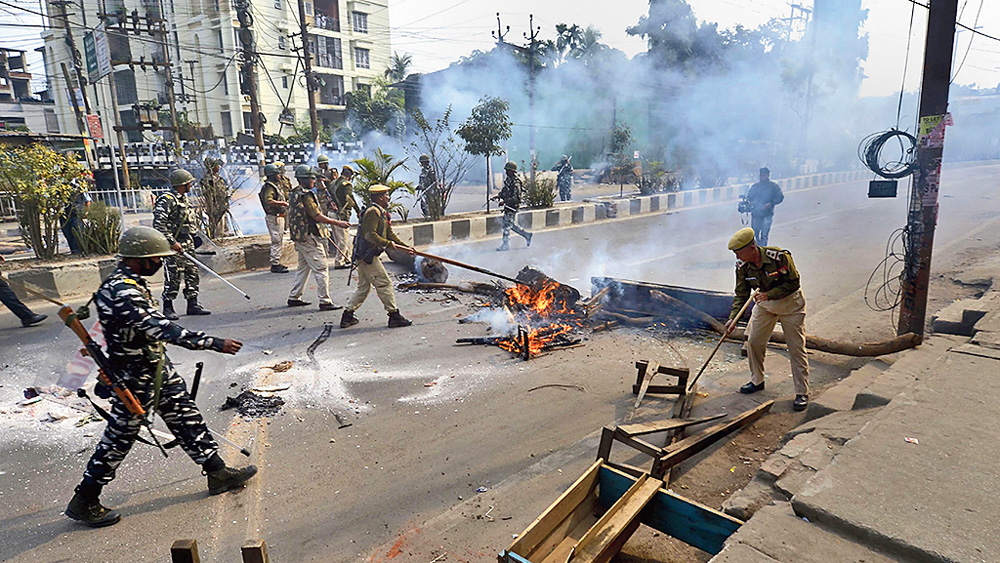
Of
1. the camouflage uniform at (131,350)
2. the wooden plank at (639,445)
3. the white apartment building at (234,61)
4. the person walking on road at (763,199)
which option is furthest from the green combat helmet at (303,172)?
the white apartment building at (234,61)

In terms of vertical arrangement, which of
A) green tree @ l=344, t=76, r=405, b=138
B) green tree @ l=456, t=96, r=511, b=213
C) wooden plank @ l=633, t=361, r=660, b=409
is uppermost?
green tree @ l=344, t=76, r=405, b=138

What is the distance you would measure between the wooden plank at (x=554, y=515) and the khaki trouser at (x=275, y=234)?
8.19 metres

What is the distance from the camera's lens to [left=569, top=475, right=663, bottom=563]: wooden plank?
7.89 feet

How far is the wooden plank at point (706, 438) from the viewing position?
134 inches

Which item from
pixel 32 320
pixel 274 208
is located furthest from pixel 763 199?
pixel 32 320

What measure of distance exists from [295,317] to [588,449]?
15.0ft

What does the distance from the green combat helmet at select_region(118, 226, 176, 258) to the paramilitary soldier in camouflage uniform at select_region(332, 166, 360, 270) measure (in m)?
6.54

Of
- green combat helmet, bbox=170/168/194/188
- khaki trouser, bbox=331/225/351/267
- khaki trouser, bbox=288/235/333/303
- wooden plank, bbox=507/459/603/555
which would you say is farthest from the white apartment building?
wooden plank, bbox=507/459/603/555

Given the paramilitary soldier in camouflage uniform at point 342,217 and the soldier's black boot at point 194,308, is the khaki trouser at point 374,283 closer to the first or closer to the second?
the soldier's black boot at point 194,308

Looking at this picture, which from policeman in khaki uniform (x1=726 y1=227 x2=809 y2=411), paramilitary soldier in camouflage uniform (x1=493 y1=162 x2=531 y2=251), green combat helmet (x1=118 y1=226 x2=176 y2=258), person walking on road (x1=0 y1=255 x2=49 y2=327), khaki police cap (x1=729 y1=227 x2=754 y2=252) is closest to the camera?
green combat helmet (x1=118 y1=226 x2=176 y2=258)

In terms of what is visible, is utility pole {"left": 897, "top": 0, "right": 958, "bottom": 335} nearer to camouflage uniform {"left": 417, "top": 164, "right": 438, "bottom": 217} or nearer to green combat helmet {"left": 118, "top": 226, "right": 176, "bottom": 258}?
green combat helmet {"left": 118, "top": 226, "right": 176, "bottom": 258}

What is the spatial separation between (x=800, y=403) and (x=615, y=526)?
271 cm

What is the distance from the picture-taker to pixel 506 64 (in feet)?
94.1

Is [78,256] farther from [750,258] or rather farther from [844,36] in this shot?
[844,36]
